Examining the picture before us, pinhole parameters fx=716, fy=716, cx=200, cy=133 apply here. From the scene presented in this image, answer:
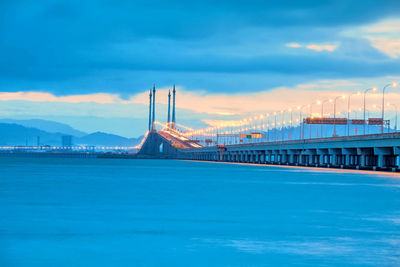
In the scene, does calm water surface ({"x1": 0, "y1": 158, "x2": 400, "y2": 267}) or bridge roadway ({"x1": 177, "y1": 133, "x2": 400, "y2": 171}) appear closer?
calm water surface ({"x1": 0, "y1": 158, "x2": 400, "y2": 267})

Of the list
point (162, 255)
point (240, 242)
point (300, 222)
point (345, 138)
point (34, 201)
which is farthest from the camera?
point (345, 138)

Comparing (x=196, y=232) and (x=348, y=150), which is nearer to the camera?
(x=196, y=232)

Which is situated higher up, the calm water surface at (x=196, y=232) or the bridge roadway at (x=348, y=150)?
the bridge roadway at (x=348, y=150)

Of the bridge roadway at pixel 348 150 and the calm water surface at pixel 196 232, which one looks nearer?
the calm water surface at pixel 196 232

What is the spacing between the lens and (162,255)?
15789mm

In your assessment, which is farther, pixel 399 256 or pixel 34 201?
pixel 34 201

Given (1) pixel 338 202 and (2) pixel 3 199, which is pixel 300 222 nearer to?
(1) pixel 338 202

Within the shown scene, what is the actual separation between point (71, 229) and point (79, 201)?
11.4 meters

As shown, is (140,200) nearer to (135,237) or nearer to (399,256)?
(135,237)

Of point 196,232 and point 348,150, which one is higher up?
point 348,150

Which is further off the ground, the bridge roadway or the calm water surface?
the bridge roadway

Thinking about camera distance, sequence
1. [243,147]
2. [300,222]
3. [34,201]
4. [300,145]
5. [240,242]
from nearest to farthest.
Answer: [240,242]
[300,222]
[34,201]
[300,145]
[243,147]

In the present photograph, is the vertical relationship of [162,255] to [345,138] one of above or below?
below

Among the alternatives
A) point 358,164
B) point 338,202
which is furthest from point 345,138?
point 338,202
